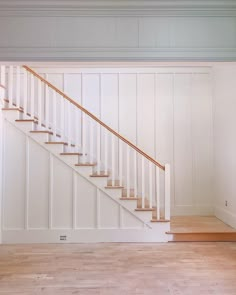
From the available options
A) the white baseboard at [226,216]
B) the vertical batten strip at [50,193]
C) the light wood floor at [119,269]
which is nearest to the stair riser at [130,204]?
the light wood floor at [119,269]

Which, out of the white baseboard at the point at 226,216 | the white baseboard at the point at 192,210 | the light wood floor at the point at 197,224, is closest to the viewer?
the light wood floor at the point at 197,224

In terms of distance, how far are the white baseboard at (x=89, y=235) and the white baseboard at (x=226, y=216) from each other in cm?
133

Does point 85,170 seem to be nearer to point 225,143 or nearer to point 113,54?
point 113,54

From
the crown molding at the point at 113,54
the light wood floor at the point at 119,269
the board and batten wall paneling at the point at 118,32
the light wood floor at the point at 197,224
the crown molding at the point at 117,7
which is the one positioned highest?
the crown molding at the point at 117,7

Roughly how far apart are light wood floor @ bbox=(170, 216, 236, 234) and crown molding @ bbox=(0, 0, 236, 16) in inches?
137

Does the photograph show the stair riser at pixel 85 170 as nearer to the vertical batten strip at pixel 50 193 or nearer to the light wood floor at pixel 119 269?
the vertical batten strip at pixel 50 193

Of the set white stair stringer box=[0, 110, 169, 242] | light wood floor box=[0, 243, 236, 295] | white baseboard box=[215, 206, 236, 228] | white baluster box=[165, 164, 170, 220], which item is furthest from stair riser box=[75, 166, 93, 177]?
white baseboard box=[215, 206, 236, 228]

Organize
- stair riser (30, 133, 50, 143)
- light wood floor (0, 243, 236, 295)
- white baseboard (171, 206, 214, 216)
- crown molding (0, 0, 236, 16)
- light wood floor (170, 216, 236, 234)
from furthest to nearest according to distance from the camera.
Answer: white baseboard (171, 206, 214, 216), light wood floor (170, 216, 236, 234), stair riser (30, 133, 50, 143), light wood floor (0, 243, 236, 295), crown molding (0, 0, 236, 16)

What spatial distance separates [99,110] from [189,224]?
9.78 ft

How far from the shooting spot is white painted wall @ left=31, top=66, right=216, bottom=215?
6195 mm

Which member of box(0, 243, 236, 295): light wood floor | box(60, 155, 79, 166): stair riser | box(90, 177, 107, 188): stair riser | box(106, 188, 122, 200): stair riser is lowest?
box(0, 243, 236, 295): light wood floor

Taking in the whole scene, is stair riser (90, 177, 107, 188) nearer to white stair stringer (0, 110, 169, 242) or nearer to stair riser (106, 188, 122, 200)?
white stair stringer (0, 110, 169, 242)

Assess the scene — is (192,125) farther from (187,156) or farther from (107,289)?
(107,289)

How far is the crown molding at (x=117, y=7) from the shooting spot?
8.21 feet
